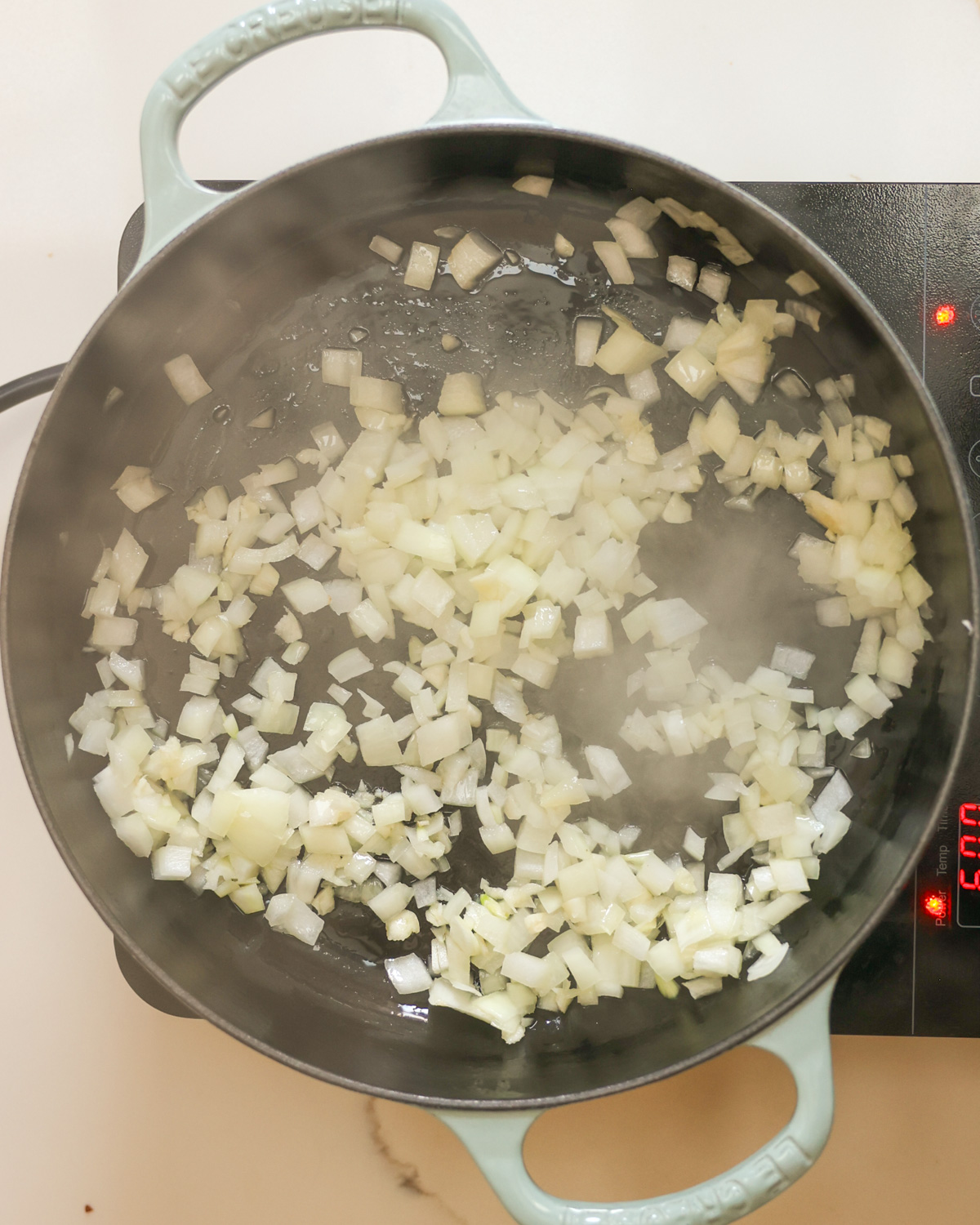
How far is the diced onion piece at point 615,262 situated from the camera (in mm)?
964

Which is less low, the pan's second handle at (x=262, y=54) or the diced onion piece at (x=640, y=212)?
the pan's second handle at (x=262, y=54)

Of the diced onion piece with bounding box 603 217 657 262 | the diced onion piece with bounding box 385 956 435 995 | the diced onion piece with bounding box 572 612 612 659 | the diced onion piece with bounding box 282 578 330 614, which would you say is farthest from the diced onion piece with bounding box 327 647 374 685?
the diced onion piece with bounding box 603 217 657 262

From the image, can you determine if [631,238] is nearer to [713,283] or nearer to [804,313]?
[713,283]

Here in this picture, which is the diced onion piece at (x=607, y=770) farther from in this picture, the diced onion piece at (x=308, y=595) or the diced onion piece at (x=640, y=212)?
the diced onion piece at (x=640, y=212)

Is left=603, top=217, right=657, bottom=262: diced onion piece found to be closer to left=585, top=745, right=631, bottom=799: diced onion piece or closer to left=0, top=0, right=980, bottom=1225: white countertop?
left=0, top=0, right=980, bottom=1225: white countertop

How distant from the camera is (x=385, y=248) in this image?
3.26 ft

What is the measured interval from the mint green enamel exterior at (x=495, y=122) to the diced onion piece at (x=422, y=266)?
7.8 inches

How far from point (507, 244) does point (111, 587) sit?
25.2 inches

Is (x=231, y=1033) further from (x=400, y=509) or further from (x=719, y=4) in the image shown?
(x=719, y=4)

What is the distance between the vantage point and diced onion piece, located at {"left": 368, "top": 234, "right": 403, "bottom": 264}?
3.26ft

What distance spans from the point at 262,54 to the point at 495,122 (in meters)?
0.22

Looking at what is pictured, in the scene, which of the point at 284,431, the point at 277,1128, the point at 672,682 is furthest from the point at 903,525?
the point at 277,1128

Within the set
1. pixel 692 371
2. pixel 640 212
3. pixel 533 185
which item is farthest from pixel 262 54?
pixel 692 371

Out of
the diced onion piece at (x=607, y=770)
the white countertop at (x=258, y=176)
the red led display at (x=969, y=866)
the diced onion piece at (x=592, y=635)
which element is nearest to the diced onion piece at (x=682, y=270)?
the white countertop at (x=258, y=176)
